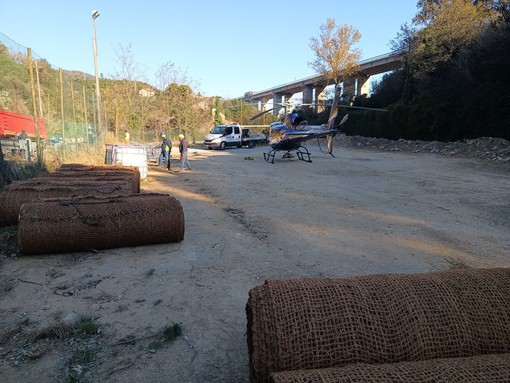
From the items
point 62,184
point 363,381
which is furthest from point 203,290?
point 62,184

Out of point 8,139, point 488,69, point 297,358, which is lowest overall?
point 297,358

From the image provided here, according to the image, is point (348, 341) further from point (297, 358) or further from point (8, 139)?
point (8, 139)

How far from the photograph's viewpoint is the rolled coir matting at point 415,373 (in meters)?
1.86

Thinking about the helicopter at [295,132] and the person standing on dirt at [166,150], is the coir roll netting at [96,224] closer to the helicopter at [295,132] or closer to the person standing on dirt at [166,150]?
Result: the person standing on dirt at [166,150]

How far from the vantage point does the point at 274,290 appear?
97.4 inches

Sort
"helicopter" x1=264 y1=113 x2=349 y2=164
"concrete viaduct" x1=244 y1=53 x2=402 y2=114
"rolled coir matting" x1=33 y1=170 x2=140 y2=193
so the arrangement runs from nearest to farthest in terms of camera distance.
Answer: "rolled coir matting" x1=33 y1=170 x2=140 y2=193 → "helicopter" x1=264 y1=113 x2=349 y2=164 → "concrete viaduct" x1=244 y1=53 x2=402 y2=114

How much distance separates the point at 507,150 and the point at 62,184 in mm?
21950

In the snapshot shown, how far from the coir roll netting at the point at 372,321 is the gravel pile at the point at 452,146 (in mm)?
20160

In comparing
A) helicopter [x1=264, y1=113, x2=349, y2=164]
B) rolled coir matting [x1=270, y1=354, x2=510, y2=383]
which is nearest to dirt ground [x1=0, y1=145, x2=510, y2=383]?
rolled coir matting [x1=270, y1=354, x2=510, y2=383]

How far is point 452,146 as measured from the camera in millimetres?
25547

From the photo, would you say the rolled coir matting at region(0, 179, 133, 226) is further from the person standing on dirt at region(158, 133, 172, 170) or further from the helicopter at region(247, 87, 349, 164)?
the helicopter at region(247, 87, 349, 164)

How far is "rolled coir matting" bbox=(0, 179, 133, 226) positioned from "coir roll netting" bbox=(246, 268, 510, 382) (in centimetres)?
567

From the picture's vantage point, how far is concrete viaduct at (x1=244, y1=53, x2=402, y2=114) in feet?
169

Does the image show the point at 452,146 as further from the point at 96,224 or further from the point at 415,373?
the point at 415,373
